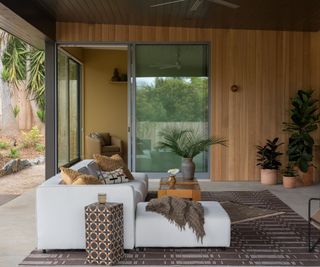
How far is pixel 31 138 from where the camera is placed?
542 inches

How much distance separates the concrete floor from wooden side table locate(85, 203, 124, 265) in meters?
0.66

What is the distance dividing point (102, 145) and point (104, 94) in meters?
1.46

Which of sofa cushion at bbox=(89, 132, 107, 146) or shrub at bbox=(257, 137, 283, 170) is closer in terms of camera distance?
shrub at bbox=(257, 137, 283, 170)

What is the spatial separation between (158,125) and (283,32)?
279cm

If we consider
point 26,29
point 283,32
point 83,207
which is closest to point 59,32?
point 26,29

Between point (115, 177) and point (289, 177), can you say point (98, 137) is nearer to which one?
point (289, 177)

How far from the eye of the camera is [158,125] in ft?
28.1

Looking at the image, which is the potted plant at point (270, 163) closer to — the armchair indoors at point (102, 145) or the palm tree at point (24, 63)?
the armchair indoors at point (102, 145)

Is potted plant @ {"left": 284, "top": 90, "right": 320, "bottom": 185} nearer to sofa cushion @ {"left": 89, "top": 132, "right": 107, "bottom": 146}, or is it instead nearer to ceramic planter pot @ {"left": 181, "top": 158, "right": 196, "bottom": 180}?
ceramic planter pot @ {"left": 181, "top": 158, "right": 196, "bottom": 180}

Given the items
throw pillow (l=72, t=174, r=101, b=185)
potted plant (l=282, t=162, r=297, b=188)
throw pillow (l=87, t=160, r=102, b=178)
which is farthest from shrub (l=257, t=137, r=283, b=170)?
throw pillow (l=72, t=174, r=101, b=185)

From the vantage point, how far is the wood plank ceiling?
6.71m

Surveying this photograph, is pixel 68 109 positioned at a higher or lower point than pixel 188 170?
higher

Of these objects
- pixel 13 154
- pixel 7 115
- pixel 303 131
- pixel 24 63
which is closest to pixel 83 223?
pixel 303 131

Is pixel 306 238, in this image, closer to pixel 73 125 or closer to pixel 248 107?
pixel 248 107
